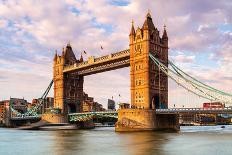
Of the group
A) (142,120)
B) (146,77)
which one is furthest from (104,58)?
(142,120)

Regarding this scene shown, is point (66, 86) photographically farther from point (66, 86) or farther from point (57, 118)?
point (57, 118)

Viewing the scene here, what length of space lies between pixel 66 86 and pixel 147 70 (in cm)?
4339

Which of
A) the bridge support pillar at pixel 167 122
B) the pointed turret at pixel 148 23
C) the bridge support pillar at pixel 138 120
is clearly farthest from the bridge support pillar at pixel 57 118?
the pointed turret at pixel 148 23

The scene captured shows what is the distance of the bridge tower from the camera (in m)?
93.6

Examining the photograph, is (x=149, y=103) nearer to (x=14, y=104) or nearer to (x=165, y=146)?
(x=165, y=146)

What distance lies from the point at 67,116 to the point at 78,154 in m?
80.4

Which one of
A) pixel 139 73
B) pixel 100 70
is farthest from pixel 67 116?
pixel 139 73

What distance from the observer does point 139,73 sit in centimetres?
9950

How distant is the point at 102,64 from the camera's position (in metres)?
114

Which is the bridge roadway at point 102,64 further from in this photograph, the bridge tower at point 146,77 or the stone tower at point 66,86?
the bridge tower at point 146,77

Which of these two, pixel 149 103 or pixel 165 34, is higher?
pixel 165 34

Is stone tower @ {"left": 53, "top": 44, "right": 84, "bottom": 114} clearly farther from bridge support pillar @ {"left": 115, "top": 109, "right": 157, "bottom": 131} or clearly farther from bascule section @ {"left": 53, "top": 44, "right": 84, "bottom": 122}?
bridge support pillar @ {"left": 115, "top": 109, "right": 157, "bottom": 131}

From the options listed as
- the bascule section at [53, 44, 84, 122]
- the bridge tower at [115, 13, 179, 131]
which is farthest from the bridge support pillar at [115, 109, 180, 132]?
the bascule section at [53, 44, 84, 122]

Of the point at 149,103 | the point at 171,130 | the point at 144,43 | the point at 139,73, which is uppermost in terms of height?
the point at 144,43
